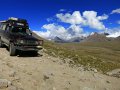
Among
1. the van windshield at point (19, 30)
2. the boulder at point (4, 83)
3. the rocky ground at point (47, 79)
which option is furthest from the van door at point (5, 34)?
the boulder at point (4, 83)

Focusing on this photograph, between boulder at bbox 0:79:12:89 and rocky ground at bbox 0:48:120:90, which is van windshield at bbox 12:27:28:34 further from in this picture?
boulder at bbox 0:79:12:89

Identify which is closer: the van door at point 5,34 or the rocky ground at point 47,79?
the rocky ground at point 47,79

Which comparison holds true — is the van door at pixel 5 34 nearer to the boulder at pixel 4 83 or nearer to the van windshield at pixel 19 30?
the van windshield at pixel 19 30

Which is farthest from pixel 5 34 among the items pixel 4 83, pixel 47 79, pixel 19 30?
pixel 4 83

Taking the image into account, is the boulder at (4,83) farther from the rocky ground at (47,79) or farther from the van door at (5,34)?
the van door at (5,34)

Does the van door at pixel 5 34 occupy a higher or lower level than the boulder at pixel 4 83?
higher

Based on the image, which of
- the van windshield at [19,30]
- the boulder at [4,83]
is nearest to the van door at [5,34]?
the van windshield at [19,30]

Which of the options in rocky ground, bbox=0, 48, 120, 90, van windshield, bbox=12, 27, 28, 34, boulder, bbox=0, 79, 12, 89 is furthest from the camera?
van windshield, bbox=12, 27, 28, 34

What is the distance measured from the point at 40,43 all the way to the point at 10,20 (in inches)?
159

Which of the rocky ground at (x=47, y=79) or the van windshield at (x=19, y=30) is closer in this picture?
the rocky ground at (x=47, y=79)

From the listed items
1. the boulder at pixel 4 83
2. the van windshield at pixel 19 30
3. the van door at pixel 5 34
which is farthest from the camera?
the van windshield at pixel 19 30

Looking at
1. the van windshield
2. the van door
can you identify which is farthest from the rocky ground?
the van windshield

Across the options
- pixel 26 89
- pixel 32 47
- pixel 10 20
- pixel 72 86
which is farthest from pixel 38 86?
pixel 10 20

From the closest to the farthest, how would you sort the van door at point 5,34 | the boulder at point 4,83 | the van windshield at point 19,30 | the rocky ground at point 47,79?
the boulder at point 4,83 < the rocky ground at point 47,79 < the van door at point 5,34 < the van windshield at point 19,30
